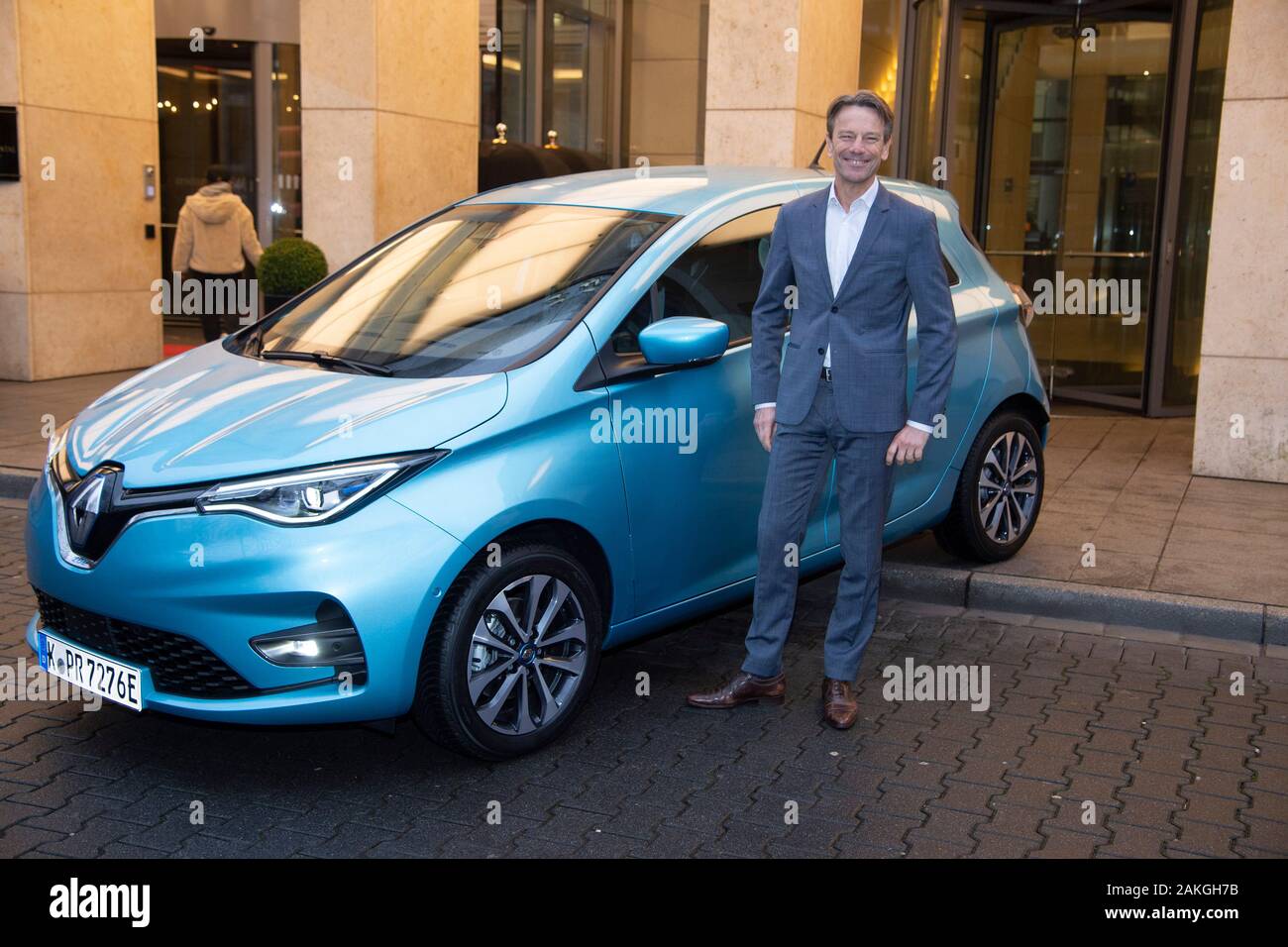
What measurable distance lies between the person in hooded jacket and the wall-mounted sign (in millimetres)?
1584

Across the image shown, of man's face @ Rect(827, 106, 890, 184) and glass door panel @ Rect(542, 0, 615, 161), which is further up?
glass door panel @ Rect(542, 0, 615, 161)

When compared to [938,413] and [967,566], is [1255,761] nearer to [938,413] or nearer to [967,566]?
[938,413]

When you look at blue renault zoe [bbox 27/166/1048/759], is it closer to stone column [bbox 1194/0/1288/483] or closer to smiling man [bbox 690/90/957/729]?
smiling man [bbox 690/90/957/729]

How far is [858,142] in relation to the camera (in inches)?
179

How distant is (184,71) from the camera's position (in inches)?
664

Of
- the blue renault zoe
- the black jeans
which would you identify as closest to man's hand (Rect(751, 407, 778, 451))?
the blue renault zoe

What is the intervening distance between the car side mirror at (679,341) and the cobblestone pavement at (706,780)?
1263 millimetres

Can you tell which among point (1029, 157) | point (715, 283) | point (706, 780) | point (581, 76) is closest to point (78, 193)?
point (581, 76)

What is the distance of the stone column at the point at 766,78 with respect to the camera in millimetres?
9938

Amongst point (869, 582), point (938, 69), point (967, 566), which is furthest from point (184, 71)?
point (869, 582)

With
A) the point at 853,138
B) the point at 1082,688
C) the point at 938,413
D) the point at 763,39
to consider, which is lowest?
the point at 1082,688

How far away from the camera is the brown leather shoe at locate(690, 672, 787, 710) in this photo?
496 centimetres

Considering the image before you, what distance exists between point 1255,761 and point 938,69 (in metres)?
8.74

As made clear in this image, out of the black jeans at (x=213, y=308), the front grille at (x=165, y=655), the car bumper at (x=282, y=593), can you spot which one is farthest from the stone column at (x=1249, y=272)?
the black jeans at (x=213, y=308)
